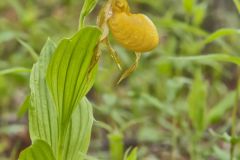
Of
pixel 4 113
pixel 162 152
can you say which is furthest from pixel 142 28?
pixel 4 113

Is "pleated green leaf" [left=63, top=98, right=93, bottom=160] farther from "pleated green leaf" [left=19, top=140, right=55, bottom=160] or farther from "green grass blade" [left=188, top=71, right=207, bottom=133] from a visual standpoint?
"green grass blade" [left=188, top=71, right=207, bottom=133]

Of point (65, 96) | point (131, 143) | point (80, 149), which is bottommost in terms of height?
point (131, 143)

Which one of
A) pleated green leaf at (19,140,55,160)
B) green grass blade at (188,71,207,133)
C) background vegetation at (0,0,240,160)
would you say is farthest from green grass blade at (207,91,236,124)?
pleated green leaf at (19,140,55,160)

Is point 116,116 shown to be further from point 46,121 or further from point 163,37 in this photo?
point 163,37

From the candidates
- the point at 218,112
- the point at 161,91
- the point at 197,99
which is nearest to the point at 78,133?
the point at 197,99

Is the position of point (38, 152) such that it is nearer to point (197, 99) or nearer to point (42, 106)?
point (42, 106)
